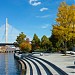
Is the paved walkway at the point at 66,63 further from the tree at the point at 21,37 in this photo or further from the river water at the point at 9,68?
the tree at the point at 21,37

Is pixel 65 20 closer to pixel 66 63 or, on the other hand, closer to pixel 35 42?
pixel 66 63

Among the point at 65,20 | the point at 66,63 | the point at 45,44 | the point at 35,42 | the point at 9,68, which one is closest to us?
the point at 66,63

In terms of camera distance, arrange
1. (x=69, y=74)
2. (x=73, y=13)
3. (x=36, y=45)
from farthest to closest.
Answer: (x=36, y=45) → (x=73, y=13) → (x=69, y=74)

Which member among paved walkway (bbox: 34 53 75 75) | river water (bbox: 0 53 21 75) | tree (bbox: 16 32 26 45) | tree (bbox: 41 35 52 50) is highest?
tree (bbox: 16 32 26 45)

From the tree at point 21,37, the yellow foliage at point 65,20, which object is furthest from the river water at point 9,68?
the tree at point 21,37

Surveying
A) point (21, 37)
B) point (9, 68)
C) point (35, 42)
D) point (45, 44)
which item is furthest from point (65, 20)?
point (21, 37)

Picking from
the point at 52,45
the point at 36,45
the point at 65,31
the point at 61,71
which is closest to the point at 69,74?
the point at 61,71

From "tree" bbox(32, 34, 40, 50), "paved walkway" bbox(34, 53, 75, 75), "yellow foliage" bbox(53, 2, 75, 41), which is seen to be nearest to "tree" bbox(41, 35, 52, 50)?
"tree" bbox(32, 34, 40, 50)

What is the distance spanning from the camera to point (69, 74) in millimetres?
18016

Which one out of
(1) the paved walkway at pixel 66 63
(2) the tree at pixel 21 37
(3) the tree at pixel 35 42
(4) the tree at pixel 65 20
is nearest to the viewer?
(1) the paved walkway at pixel 66 63

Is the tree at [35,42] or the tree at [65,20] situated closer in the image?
the tree at [65,20]

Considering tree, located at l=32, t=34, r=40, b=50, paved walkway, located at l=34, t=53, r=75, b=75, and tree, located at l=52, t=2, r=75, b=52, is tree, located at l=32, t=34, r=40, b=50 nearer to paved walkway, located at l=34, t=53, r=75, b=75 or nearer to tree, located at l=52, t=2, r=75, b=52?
tree, located at l=52, t=2, r=75, b=52

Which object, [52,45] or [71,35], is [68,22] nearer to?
[71,35]

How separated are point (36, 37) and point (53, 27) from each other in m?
58.2
